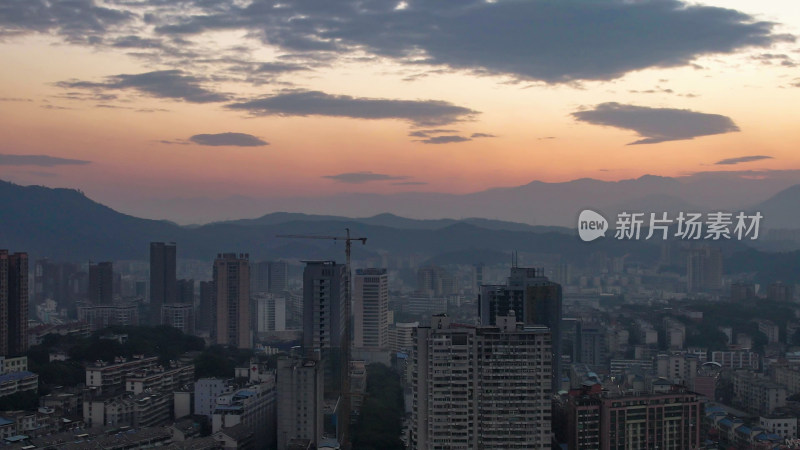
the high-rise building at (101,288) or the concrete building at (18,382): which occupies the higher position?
the high-rise building at (101,288)

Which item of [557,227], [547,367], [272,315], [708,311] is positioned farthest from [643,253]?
[547,367]

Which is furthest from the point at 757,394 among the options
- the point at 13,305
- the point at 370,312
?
the point at 13,305

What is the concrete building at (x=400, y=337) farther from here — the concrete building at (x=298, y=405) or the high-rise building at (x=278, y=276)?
the high-rise building at (x=278, y=276)

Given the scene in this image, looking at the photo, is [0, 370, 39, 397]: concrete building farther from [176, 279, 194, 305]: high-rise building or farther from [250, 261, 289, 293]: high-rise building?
[250, 261, 289, 293]: high-rise building

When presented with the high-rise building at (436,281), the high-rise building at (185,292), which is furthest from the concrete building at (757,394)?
the high-rise building at (436,281)

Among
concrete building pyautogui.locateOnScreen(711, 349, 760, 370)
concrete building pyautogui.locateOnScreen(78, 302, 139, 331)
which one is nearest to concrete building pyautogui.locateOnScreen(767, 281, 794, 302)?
concrete building pyautogui.locateOnScreen(711, 349, 760, 370)

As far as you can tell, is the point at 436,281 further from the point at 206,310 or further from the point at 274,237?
the point at 206,310

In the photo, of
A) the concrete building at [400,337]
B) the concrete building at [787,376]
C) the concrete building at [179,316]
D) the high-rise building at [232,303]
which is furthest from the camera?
the concrete building at [179,316]
